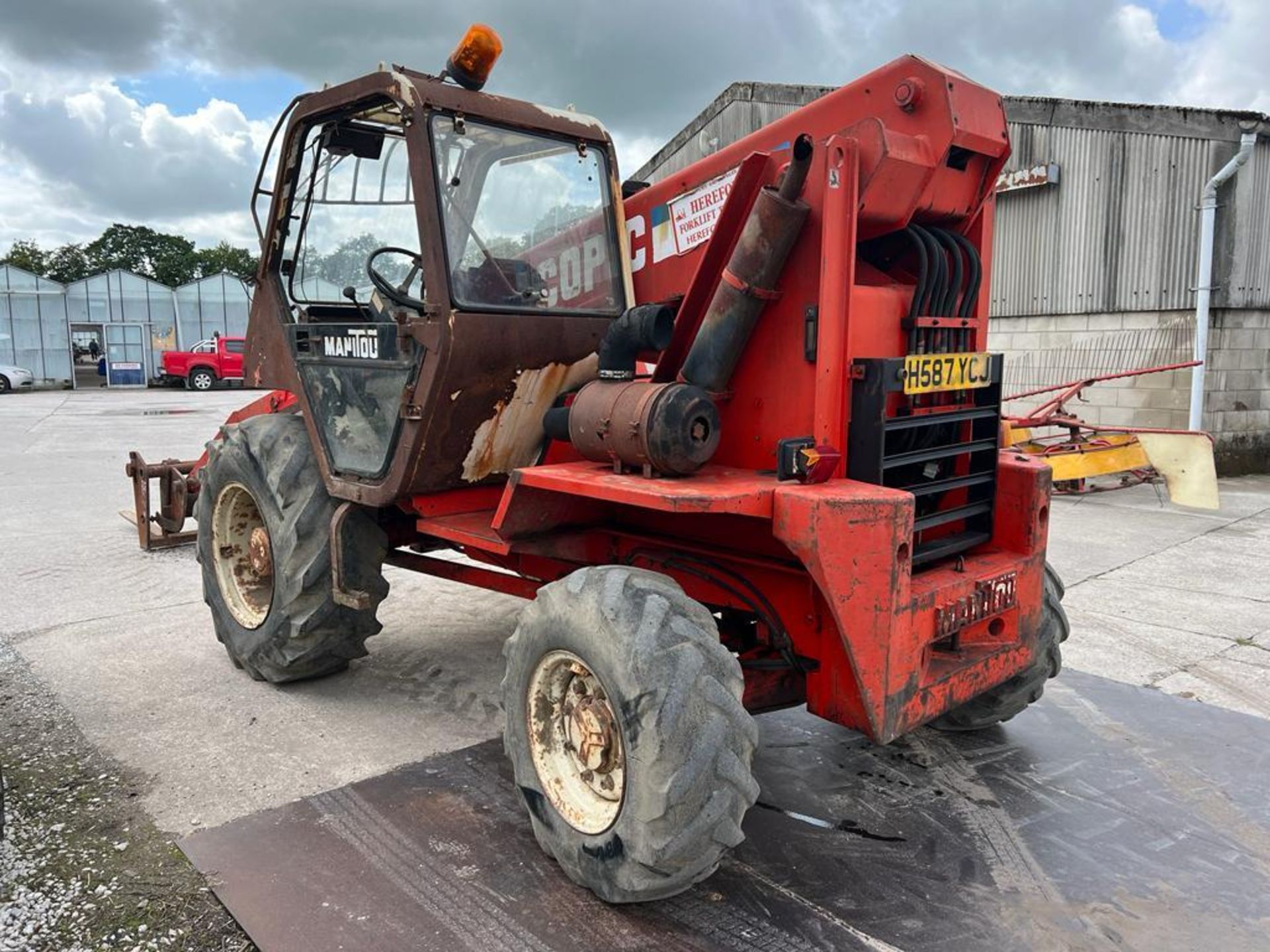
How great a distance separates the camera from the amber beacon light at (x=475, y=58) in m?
3.84

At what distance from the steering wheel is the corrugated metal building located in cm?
1044

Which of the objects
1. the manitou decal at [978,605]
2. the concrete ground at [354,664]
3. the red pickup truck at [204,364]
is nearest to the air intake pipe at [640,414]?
the manitou decal at [978,605]

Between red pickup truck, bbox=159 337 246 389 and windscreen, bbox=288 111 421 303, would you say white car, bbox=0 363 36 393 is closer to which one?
red pickup truck, bbox=159 337 246 389

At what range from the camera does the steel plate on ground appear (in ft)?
9.19

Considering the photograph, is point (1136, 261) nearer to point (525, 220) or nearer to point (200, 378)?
point (525, 220)

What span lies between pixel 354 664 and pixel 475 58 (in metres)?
3.10

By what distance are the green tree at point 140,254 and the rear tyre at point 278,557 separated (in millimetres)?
68376

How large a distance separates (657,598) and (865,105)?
1.74 meters

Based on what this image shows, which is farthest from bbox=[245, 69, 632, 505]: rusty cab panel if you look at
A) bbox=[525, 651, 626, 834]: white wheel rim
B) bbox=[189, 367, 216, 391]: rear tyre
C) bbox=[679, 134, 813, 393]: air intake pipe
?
bbox=[189, 367, 216, 391]: rear tyre

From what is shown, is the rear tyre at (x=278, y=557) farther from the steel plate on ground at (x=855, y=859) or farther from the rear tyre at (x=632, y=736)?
the rear tyre at (x=632, y=736)

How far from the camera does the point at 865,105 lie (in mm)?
3111

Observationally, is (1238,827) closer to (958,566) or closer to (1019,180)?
(958,566)

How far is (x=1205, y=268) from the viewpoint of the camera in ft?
36.3

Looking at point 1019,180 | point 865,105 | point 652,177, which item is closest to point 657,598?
point 865,105
